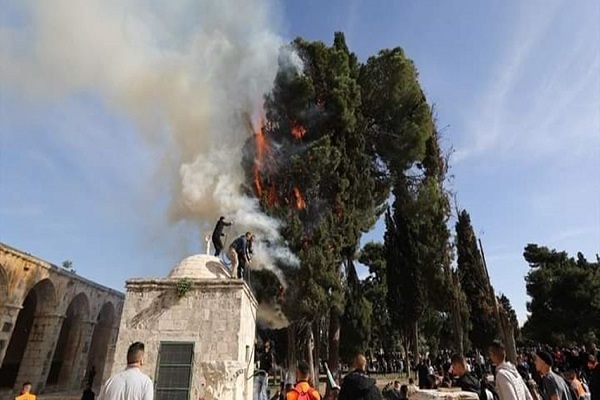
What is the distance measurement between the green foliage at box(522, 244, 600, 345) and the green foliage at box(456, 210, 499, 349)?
5.16m

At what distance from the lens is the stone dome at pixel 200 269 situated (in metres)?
9.39

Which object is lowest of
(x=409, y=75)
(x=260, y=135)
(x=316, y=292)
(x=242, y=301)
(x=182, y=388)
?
(x=182, y=388)

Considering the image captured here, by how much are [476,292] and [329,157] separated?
55.2 feet

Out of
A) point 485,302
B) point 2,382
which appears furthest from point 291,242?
point 485,302

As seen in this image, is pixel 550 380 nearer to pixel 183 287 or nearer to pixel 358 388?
pixel 358 388

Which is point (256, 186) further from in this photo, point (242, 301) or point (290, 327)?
point (242, 301)

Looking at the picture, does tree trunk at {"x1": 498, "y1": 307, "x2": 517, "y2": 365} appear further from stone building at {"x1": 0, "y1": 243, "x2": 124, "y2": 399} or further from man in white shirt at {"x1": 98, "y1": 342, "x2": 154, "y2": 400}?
man in white shirt at {"x1": 98, "y1": 342, "x2": 154, "y2": 400}

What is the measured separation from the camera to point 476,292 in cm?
2648

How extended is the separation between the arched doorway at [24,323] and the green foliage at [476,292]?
76.8ft

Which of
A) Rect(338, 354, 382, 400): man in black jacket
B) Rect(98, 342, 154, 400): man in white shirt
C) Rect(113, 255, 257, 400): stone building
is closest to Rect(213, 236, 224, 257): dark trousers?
Rect(113, 255, 257, 400): stone building

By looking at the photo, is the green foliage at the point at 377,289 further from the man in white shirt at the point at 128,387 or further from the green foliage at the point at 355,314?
the man in white shirt at the point at 128,387

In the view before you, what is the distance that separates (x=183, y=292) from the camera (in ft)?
28.3

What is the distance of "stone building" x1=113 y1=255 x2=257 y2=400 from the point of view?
7.87 metres

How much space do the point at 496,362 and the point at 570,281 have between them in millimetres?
28825
